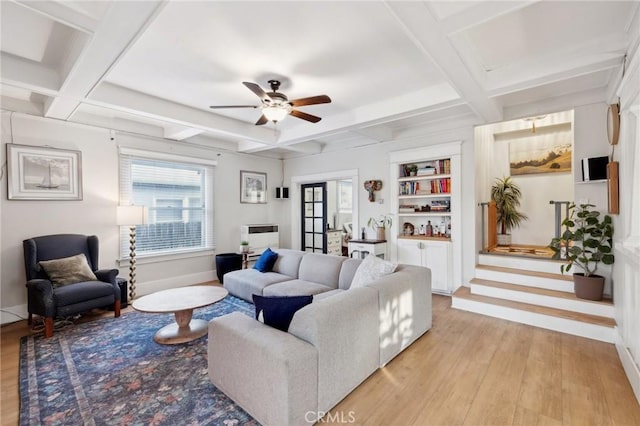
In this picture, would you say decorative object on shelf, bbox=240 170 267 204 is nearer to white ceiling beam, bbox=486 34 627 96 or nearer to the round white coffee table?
the round white coffee table

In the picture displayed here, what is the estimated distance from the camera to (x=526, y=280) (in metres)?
3.92

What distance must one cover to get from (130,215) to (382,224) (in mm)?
4010

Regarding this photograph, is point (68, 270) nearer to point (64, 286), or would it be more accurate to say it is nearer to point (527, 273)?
point (64, 286)

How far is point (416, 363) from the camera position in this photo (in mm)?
2551

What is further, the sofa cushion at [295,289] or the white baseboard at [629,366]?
the sofa cushion at [295,289]

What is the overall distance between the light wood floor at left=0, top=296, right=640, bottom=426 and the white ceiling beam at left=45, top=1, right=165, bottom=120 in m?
2.59

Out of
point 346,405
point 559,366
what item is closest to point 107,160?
point 346,405

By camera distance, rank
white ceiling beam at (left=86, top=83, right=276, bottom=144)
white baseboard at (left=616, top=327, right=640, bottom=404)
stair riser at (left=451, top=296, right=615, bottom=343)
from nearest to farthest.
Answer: white baseboard at (left=616, top=327, right=640, bottom=404) < stair riser at (left=451, top=296, right=615, bottom=343) < white ceiling beam at (left=86, top=83, right=276, bottom=144)

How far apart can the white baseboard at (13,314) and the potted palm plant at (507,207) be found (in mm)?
7339

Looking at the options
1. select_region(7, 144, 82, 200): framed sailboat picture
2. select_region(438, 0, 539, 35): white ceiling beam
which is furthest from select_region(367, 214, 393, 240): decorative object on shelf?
select_region(7, 144, 82, 200): framed sailboat picture

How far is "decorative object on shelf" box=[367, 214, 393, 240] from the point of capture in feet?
17.0

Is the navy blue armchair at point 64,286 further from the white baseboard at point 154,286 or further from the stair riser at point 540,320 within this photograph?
the stair riser at point 540,320

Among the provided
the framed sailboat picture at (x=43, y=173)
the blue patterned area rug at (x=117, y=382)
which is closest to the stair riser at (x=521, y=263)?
the blue patterned area rug at (x=117, y=382)

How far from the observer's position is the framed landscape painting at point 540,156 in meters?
5.12
